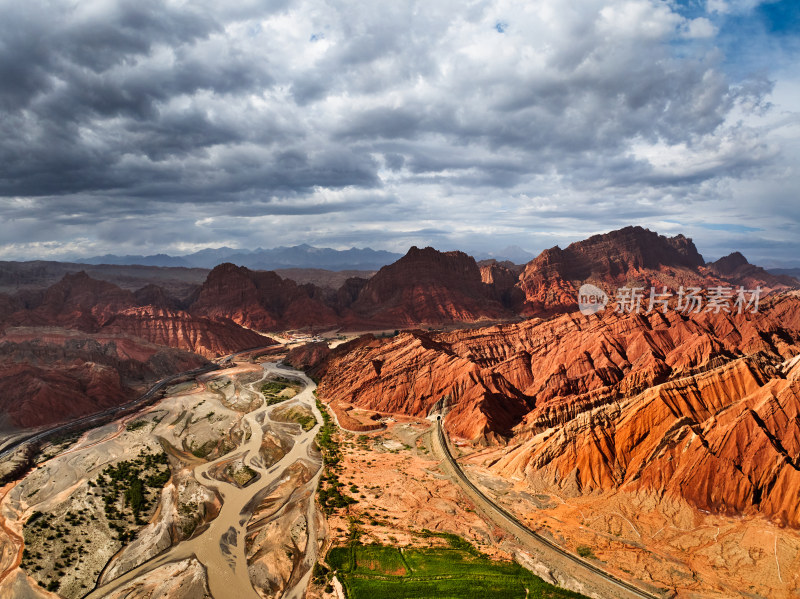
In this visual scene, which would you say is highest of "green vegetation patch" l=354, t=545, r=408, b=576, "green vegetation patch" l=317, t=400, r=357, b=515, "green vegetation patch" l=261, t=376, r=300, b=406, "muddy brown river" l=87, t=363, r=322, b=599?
"green vegetation patch" l=261, t=376, r=300, b=406

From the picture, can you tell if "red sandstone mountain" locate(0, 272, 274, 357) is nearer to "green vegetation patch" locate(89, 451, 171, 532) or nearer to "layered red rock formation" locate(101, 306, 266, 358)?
"layered red rock formation" locate(101, 306, 266, 358)

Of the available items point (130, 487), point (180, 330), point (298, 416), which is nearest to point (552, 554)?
point (130, 487)

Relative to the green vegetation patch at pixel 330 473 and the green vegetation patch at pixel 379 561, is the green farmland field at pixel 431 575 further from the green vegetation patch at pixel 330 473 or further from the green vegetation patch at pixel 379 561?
the green vegetation patch at pixel 330 473

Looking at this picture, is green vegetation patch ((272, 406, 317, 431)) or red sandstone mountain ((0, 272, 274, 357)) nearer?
green vegetation patch ((272, 406, 317, 431))

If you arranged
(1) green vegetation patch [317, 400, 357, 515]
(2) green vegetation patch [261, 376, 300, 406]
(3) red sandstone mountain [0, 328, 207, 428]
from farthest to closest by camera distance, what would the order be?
(2) green vegetation patch [261, 376, 300, 406] → (3) red sandstone mountain [0, 328, 207, 428] → (1) green vegetation patch [317, 400, 357, 515]

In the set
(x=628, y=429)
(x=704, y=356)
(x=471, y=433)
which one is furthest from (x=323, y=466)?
(x=704, y=356)

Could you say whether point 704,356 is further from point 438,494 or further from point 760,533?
point 438,494

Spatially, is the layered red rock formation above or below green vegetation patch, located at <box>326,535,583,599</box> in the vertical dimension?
above

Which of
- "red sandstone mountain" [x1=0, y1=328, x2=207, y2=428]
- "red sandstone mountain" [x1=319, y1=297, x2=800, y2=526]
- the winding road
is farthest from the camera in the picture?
"red sandstone mountain" [x1=0, y1=328, x2=207, y2=428]

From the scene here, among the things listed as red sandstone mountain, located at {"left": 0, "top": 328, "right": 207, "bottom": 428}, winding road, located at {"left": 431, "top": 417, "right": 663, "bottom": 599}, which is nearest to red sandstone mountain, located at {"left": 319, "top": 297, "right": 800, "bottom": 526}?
winding road, located at {"left": 431, "top": 417, "right": 663, "bottom": 599}
